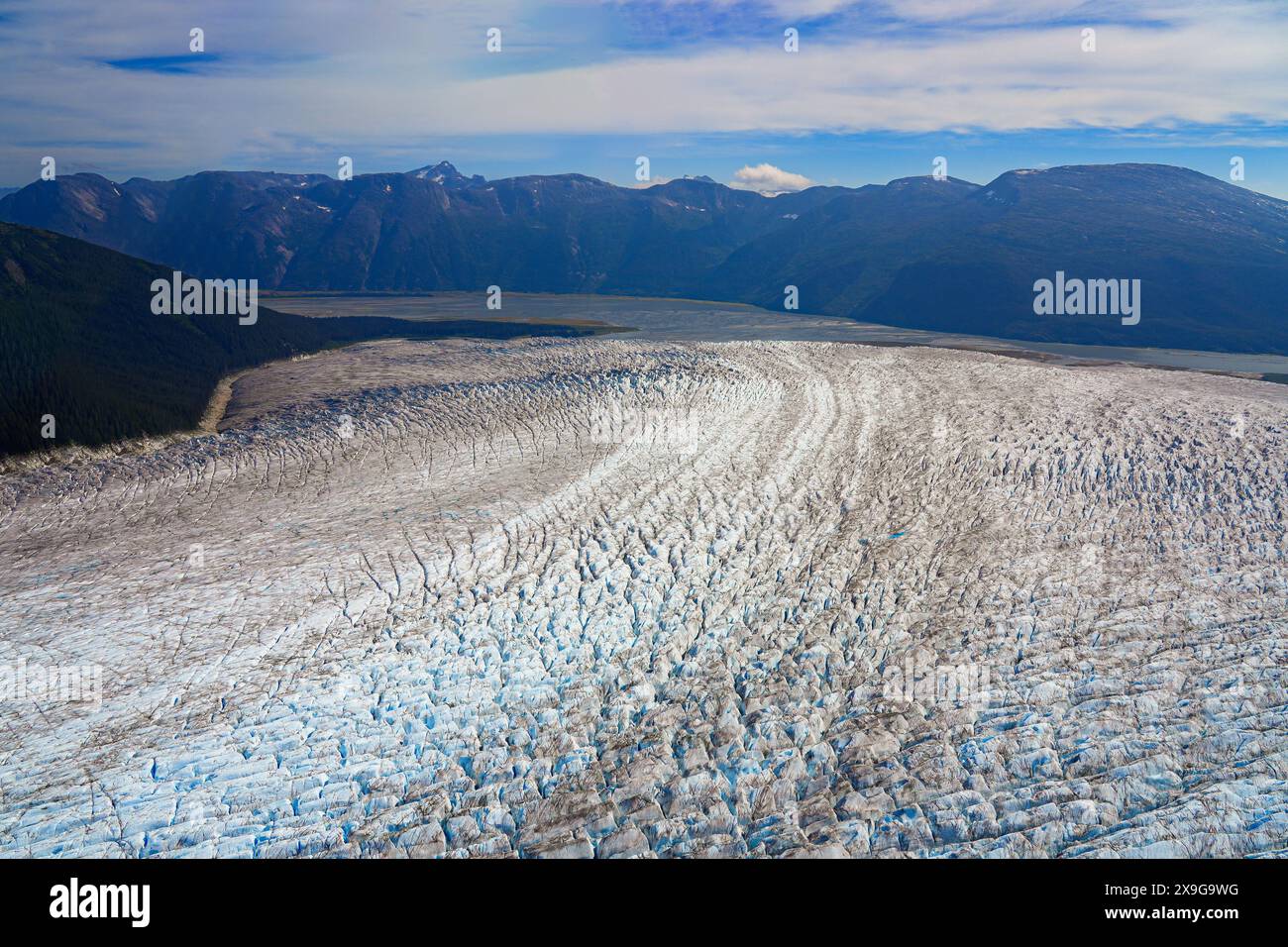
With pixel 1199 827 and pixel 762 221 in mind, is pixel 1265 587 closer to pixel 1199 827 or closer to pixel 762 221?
pixel 1199 827

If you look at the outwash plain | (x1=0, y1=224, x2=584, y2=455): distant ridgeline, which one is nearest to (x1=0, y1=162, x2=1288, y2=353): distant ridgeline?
the outwash plain

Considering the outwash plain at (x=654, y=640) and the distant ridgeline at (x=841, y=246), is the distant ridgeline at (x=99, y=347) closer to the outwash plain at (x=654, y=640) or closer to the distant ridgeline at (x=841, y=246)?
the outwash plain at (x=654, y=640)

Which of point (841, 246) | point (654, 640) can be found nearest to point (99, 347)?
point (654, 640)

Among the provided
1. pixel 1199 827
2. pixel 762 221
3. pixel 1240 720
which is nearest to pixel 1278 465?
pixel 1240 720

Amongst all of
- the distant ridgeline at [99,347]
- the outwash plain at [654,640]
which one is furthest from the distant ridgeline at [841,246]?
the distant ridgeline at [99,347]

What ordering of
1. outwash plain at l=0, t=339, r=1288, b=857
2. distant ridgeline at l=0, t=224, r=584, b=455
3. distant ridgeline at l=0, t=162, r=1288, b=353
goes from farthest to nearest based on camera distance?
distant ridgeline at l=0, t=162, r=1288, b=353, distant ridgeline at l=0, t=224, r=584, b=455, outwash plain at l=0, t=339, r=1288, b=857

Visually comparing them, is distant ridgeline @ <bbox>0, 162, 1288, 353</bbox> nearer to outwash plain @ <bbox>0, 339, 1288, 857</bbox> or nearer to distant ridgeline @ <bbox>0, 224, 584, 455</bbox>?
outwash plain @ <bbox>0, 339, 1288, 857</bbox>
